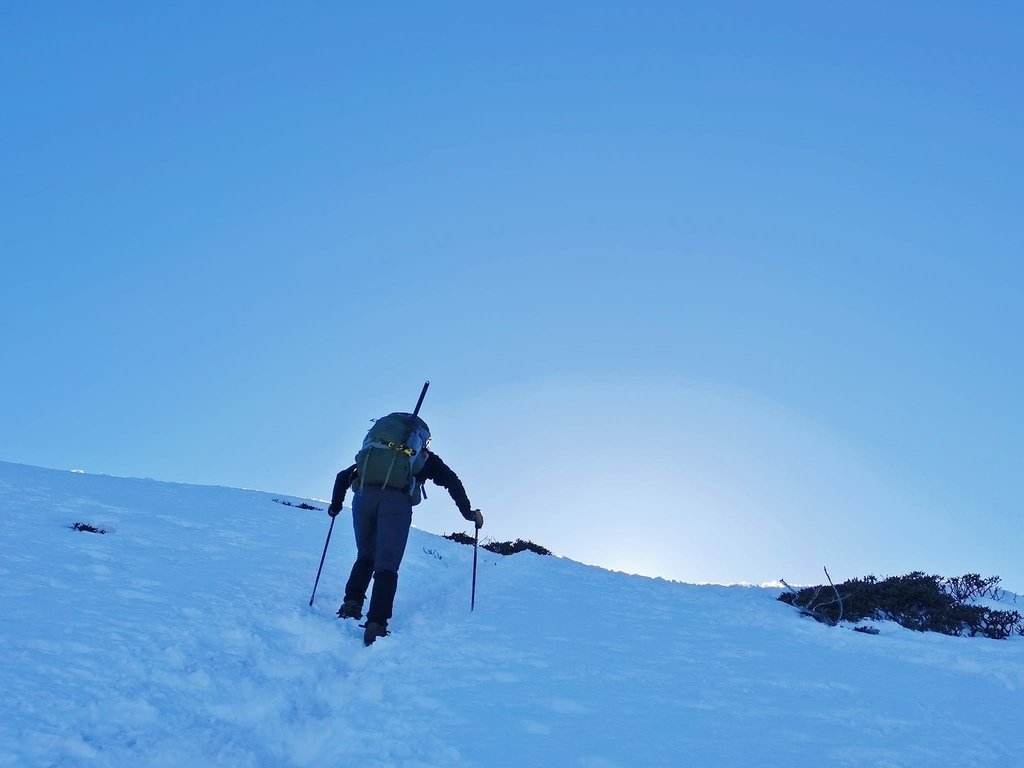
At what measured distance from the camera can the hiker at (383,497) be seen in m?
8.11

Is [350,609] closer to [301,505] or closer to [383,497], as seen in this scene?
[383,497]

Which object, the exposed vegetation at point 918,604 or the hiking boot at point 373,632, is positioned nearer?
the hiking boot at point 373,632

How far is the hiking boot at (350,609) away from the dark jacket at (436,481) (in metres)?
1.42

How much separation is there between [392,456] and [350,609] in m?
1.75

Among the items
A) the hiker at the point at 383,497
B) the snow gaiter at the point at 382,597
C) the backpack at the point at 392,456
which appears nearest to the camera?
the snow gaiter at the point at 382,597

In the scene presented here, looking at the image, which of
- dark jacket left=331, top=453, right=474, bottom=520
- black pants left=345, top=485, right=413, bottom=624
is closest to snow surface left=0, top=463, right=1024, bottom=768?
black pants left=345, top=485, right=413, bottom=624

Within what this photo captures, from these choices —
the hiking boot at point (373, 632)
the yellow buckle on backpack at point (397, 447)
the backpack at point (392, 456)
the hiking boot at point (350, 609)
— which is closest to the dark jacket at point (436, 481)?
the backpack at point (392, 456)

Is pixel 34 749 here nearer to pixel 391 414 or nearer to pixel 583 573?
pixel 391 414

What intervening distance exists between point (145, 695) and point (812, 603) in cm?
1069

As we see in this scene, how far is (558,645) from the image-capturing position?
8.05 meters

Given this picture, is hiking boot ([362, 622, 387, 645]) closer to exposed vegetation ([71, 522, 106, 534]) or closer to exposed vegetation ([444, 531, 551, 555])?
exposed vegetation ([71, 522, 106, 534])

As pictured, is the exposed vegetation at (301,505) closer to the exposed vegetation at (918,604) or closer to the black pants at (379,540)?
the black pants at (379,540)

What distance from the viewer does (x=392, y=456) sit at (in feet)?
28.3

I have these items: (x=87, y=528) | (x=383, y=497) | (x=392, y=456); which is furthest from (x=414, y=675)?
(x=87, y=528)
